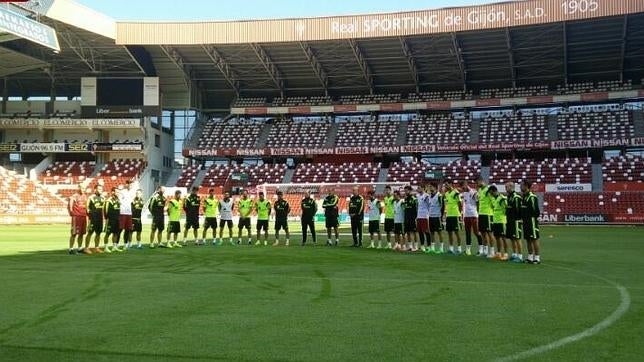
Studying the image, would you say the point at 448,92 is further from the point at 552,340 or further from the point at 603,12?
the point at 552,340

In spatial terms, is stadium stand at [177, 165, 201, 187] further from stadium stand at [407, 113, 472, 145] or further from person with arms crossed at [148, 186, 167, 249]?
person with arms crossed at [148, 186, 167, 249]

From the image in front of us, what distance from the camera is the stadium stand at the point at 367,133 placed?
174 ft

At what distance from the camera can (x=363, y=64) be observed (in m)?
49.0

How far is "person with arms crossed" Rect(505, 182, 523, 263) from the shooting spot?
1337cm

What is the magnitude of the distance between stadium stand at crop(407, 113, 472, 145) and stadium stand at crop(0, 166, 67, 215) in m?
29.0

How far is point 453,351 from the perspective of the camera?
→ 5.38m

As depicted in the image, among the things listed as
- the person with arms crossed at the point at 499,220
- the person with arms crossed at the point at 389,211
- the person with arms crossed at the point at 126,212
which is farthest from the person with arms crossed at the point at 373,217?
the person with arms crossed at the point at 126,212

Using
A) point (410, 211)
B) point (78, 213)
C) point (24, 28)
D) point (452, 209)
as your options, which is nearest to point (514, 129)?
point (410, 211)

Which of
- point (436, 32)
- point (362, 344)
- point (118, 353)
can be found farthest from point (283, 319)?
point (436, 32)

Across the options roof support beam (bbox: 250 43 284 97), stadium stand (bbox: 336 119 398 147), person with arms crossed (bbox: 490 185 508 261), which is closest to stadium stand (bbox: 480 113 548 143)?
stadium stand (bbox: 336 119 398 147)

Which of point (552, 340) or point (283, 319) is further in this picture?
point (283, 319)

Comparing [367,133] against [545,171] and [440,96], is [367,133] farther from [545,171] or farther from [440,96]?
[545,171]

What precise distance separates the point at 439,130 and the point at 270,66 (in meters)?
15.8

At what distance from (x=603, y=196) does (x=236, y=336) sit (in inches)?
1593
